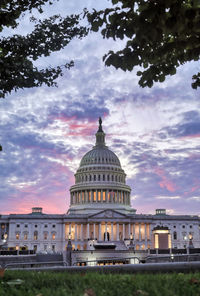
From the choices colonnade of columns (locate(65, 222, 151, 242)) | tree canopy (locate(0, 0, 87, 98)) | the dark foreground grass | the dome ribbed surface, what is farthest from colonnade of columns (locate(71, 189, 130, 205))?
the dark foreground grass

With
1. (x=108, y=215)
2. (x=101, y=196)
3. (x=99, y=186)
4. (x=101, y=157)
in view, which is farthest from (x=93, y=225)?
(x=101, y=157)

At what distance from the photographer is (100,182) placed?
5482 inches

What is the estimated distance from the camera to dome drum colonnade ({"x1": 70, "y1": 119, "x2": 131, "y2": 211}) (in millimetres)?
137625

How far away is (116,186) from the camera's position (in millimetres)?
138750

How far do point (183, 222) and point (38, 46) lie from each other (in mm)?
126538

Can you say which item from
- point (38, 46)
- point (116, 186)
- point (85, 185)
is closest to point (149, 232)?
point (116, 186)

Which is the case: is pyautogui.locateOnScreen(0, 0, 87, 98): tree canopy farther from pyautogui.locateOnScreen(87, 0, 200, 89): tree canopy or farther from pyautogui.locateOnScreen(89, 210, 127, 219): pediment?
pyautogui.locateOnScreen(89, 210, 127, 219): pediment

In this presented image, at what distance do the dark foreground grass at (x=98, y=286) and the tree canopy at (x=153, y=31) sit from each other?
17.8ft

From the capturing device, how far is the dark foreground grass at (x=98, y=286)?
6.98 m

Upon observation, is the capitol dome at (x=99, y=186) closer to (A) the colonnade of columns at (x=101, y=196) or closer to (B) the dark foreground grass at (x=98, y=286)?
(A) the colonnade of columns at (x=101, y=196)

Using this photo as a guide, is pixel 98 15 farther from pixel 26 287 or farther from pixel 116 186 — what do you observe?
pixel 116 186

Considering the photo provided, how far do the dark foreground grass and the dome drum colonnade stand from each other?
129m

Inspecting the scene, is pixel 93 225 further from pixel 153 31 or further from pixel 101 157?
pixel 153 31

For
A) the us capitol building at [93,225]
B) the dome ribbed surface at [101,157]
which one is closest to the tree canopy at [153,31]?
the us capitol building at [93,225]
